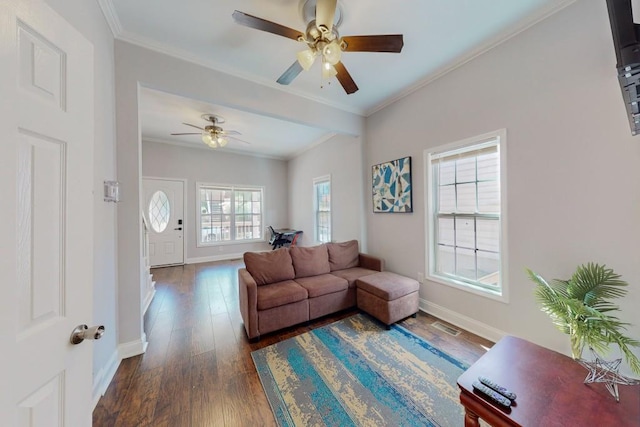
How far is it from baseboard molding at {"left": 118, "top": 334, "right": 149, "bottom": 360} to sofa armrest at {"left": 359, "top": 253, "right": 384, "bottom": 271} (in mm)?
2671

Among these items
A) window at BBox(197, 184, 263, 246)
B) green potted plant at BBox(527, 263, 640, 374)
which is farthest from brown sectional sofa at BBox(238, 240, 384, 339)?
window at BBox(197, 184, 263, 246)

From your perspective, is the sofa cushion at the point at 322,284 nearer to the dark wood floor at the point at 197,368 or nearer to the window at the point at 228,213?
the dark wood floor at the point at 197,368

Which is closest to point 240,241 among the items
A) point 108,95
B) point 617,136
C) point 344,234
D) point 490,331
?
point 344,234

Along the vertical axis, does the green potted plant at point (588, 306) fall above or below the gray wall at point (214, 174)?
below

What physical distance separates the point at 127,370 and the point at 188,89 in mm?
2601

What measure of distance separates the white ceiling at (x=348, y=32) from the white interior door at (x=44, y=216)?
1.41m

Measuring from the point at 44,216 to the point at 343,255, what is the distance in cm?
294

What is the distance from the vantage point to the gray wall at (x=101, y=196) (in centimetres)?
154

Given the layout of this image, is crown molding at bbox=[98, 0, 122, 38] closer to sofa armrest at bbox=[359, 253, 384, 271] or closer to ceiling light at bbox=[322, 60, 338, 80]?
ceiling light at bbox=[322, 60, 338, 80]

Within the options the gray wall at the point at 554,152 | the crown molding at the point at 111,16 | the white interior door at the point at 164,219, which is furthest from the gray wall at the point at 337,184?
the crown molding at the point at 111,16

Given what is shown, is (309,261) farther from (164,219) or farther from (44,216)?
(164,219)

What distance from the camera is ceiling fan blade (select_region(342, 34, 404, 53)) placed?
162 centimetres

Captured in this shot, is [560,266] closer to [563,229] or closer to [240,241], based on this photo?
[563,229]

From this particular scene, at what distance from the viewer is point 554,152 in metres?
1.81
